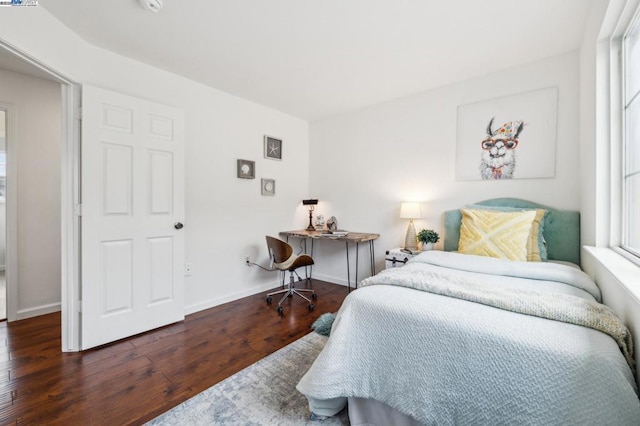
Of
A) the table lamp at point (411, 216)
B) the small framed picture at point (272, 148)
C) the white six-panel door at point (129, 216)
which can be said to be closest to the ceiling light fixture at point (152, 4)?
the white six-panel door at point (129, 216)

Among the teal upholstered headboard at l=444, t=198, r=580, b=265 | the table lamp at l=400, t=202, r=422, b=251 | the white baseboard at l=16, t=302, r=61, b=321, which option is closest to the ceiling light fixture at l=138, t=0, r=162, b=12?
the table lamp at l=400, t=202, r=422, b=251

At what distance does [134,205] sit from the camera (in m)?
2.36

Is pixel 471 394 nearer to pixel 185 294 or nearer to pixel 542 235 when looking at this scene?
pixel 542 235

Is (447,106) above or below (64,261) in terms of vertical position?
above

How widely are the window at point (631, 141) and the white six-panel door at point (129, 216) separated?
3.33m

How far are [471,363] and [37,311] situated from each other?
3.94 meters

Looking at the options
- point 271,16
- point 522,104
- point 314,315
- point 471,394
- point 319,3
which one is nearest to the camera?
point 471,394

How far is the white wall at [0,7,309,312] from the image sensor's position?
7.25ft

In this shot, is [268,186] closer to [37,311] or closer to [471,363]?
[37,311]

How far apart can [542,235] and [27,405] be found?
3.79 meters

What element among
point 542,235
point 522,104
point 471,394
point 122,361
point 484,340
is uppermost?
point 522,104

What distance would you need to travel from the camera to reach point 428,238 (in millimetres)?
2867

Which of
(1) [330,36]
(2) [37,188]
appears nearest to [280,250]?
(1) [330,36]

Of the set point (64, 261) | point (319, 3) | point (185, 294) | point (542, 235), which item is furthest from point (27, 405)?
point (542, 235)
